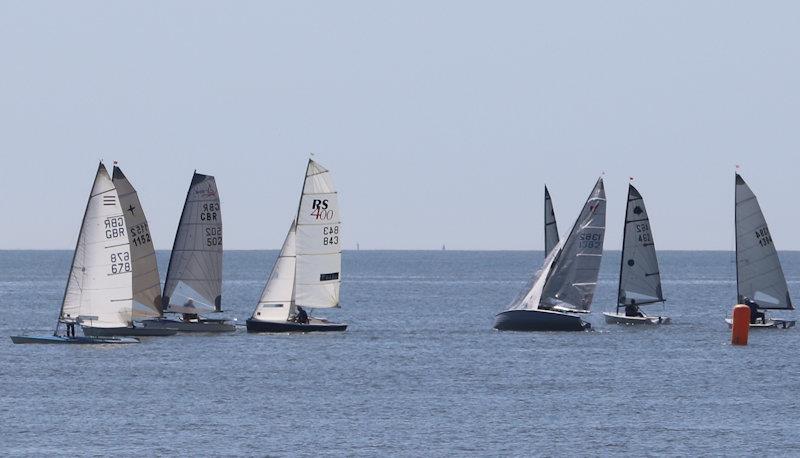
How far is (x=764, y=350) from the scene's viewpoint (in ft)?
271

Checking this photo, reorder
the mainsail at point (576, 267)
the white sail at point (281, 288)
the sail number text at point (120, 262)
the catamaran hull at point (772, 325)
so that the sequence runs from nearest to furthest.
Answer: the sail number text at point (120, 262) → the white sail at point (281, 288) → the mainsail at point (576, 267) → the catamaran hull at point (772, 325)

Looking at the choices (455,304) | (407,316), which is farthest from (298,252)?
(455,304)

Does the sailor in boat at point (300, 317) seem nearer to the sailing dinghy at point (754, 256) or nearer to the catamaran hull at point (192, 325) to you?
the catamaran hull at point (192, 325)

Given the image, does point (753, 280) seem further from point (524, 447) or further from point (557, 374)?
point (524, 447)

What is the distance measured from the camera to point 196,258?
87375 mm

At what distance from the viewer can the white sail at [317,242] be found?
285 feet

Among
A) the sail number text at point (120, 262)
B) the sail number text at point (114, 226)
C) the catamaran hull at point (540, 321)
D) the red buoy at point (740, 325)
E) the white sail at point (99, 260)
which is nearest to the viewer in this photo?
the white sail at point (99, 260)

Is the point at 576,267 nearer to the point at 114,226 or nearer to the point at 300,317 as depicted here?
the point at 300,317

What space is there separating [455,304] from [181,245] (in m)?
58.0

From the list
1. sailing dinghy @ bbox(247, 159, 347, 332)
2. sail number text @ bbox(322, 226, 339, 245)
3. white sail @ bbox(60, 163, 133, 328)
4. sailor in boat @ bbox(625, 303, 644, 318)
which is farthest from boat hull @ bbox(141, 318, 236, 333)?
sailor in boat @ bbox(625, 303, 644, 318)

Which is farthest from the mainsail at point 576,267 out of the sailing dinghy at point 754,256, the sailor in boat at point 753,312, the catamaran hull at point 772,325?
the catamaran hull at point 772,325

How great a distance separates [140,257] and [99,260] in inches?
289

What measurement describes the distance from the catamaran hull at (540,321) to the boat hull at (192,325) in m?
14.8

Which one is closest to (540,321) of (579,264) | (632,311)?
(579,264)
